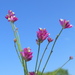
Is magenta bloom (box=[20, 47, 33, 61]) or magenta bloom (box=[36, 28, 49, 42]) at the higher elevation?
magenta bloom (box=[36, 28, 49, 42])

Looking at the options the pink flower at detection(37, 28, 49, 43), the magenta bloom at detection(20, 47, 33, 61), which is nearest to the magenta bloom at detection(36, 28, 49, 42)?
the pink flower at detection(37, 28, 49, 43)

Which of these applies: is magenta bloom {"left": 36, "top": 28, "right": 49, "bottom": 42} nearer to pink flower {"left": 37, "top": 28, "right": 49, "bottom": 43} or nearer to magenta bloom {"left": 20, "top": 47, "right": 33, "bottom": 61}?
pink flower {"left": 37, "top": 28, "right": 49, "bottom": 43}

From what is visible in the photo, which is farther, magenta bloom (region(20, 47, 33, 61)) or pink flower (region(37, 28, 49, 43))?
pink flower (region(37, 28, 49, 43))

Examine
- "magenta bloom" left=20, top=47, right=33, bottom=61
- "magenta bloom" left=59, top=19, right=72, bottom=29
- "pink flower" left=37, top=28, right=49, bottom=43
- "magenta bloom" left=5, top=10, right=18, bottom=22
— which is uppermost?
"magenta bloom" left=5, top=10, right=18, bottom=22

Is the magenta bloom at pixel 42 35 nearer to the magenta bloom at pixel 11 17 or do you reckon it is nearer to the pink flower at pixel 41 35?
the pink flower at pixel 41 35

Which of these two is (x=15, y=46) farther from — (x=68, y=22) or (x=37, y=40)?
(x=68, y=22)

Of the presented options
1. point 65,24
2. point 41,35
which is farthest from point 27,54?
point 65,24

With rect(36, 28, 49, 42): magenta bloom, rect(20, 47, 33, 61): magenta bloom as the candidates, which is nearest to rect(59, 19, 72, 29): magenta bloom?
rect(36, 28, 49, 42): magenta bloom

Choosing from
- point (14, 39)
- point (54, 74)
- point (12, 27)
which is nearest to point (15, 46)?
point (14, 39)
